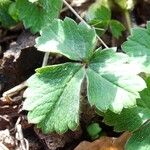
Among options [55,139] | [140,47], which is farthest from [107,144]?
[140,47]

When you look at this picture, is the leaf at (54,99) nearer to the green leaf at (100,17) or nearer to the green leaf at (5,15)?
the green leaf at (100,17)

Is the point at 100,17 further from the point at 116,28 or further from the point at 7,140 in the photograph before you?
the point at 7,140

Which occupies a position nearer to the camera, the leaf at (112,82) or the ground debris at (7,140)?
the leaf at (112,82)

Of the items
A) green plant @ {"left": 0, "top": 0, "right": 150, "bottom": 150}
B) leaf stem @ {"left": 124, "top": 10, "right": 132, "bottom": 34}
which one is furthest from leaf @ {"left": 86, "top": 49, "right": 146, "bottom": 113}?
leaf stem @ {"left": 124, "top": 10, "right": 132, "bottom": 34}

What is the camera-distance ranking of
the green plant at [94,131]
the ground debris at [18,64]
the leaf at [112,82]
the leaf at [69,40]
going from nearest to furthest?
the leaf at [112,82]
the leaf at [69,40]
the green plant at [94,131]
the ground debris at [18,64]

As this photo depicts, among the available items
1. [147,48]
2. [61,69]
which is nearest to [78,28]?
[61,69]

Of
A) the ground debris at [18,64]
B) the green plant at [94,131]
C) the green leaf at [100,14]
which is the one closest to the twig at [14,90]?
the ground debris at [18,64]
